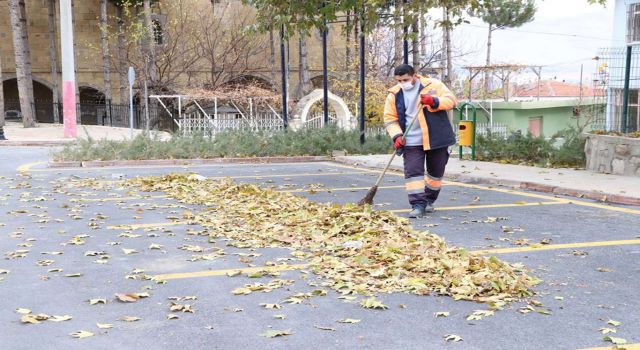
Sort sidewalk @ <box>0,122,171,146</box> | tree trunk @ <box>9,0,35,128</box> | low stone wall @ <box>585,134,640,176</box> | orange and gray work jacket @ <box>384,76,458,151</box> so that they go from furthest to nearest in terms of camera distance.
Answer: tree trunk @ <box>9,0,35,128</box> → sidewalk @ <box>0,122,171,146</box> → low stone wall @ <box>585,134,640,176</box> → orange and gray work jacket @ <box>384,76,458,151</box>

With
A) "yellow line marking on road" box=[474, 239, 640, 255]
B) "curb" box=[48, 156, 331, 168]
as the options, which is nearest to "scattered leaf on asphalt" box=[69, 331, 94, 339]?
"yellow line marking on road" box=[474, 239, 640, 255]

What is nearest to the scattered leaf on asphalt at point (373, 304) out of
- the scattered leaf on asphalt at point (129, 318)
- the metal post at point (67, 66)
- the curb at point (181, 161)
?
the scattered leaf on asphalt at point (129, 318)

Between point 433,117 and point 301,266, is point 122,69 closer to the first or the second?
point 433,117

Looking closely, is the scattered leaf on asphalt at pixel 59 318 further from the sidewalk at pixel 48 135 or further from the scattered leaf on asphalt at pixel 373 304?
the sidewalk at pixel 48 135

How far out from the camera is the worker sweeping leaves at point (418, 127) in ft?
28.1

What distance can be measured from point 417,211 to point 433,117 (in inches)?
46.1

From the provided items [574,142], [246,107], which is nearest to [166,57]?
[246,107]

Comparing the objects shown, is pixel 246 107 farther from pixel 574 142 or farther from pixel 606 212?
pixel 606 212

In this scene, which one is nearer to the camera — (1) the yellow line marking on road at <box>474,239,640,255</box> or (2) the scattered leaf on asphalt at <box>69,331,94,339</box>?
(2) the scattered leaf on asphalt at <box>69,331,94,339</box>

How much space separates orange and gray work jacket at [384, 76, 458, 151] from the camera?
8.49m

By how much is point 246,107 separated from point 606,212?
25.5m

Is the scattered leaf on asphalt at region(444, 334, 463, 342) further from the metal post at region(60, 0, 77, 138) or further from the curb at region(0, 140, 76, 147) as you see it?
the metal post at region(60, 0, 77, 138)

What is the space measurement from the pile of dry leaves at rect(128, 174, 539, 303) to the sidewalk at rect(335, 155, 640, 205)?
12.9 ft

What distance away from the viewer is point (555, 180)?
1149 centimetres
